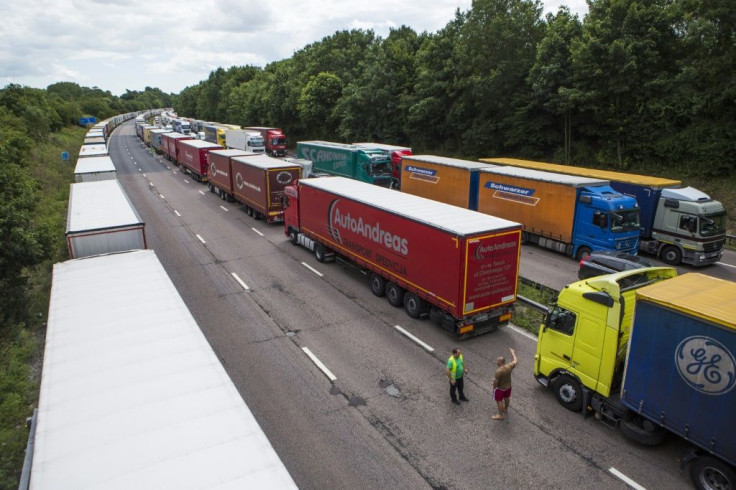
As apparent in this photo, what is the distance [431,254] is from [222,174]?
82.7ft

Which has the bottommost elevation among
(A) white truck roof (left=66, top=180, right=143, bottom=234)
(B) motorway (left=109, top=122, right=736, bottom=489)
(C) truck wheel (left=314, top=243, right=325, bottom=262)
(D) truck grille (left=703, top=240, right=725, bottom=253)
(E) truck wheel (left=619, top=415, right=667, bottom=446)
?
(B) motorway (left=109, top=122, right=736, bottom=489)

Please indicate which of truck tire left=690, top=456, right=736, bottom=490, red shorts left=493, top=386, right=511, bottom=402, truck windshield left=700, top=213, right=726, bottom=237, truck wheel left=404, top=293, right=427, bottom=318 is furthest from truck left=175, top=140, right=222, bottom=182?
truck tire left=690, top=456, right=736, bottom=490

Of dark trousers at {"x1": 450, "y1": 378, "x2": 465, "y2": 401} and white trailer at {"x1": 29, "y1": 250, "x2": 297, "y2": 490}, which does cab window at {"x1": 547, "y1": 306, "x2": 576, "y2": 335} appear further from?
white trailer at {"x1": 29, "y1": 250, "x2": 297, "y2": 490}

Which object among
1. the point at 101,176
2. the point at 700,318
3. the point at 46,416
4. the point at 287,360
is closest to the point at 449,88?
the point at 101,176

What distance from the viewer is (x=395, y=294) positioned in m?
16.8

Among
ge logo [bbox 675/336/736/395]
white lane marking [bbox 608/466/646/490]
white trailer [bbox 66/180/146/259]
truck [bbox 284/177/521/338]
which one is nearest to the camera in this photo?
ge logo [bbox 675/336/736/395]

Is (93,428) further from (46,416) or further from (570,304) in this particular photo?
(570,304)

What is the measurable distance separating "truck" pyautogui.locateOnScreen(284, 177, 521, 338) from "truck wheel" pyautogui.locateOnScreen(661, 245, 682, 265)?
11.7 m

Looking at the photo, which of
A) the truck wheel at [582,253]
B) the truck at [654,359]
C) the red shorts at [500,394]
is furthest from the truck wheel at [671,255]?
the red shorts at [500,394]

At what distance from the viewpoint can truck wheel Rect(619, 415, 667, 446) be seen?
9.49m

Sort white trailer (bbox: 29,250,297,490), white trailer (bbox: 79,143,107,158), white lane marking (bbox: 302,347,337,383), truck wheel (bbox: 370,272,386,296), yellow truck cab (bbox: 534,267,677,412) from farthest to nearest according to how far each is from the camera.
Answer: white trailer (bbox: 79,143,107,158) < truck wheel (bbox: 370,272,386,296) < white lane marking (bbox: 302,347,337,383) < yellow truck cab (bbox: 534,267,677,412) < white trailer (bbox: 29,250,297,490)

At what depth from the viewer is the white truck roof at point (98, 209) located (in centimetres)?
1670

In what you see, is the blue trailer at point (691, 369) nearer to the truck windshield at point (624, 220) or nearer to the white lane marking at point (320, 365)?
the white lane marking at point (320, 365)

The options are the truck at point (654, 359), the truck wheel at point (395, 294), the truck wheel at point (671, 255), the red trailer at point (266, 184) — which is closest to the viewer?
the truck at point (654, 359)
